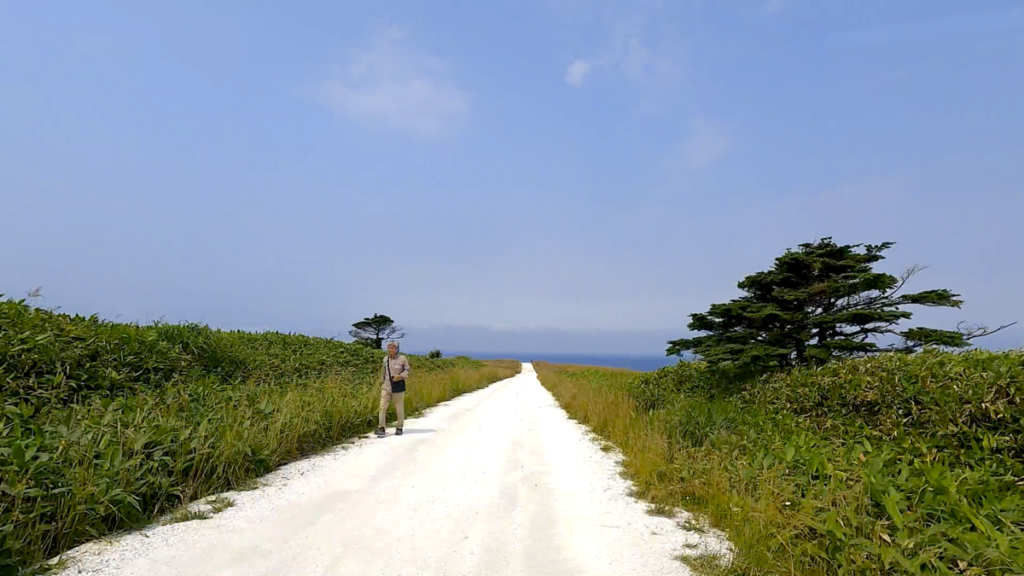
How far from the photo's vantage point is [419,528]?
492 cm

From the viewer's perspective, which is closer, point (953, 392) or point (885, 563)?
point (885, 563)

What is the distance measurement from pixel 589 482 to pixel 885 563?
3.82 metres

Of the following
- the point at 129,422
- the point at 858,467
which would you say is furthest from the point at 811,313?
the point at 129,422

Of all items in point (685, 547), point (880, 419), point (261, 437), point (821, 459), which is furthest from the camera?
point (880, 419)

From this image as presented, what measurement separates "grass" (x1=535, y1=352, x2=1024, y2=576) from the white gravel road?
63cm

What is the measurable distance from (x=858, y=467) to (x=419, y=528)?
4546mm

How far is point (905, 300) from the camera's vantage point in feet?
41.5

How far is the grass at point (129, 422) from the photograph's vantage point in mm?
4363

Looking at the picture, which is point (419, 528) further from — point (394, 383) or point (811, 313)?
point (811, 313)

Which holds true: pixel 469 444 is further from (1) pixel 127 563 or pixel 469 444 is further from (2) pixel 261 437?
(1) pixel 127 563

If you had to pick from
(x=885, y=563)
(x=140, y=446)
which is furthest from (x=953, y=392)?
(x=140, y=446)

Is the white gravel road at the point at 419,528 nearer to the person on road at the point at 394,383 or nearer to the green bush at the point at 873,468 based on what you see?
the green bush at the point at 873,468

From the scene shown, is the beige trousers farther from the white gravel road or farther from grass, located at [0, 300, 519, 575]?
the white gravel road

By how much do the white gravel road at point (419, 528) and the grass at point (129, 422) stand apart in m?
0.40
